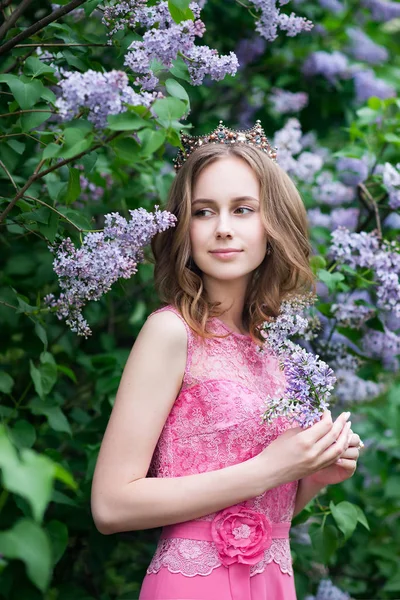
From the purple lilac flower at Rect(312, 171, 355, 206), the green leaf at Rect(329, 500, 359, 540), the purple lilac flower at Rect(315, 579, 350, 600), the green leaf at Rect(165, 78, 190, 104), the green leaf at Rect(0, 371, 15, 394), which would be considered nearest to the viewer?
the green leaf at Rect(165, 78, 190, 104)

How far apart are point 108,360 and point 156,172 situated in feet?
2.35

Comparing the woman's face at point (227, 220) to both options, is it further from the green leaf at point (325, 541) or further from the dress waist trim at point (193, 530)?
the green leaf at point (325, 541)

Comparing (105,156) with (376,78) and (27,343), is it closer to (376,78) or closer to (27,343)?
(27,343)

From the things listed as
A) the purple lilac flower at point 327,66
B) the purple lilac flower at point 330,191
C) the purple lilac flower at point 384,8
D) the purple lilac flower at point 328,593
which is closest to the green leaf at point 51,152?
the purple lilac flower at point 330,191

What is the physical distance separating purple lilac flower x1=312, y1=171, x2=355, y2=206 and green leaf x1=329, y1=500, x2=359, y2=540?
4.03 ft

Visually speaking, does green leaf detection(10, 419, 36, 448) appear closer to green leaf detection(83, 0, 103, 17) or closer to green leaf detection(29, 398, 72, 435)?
green leaf detection(29, 398, 72, 435)

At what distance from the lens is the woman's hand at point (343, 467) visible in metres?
1.80

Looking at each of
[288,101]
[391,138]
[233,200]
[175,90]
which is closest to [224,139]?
[233,200]

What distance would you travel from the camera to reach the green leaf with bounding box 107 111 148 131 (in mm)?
1286

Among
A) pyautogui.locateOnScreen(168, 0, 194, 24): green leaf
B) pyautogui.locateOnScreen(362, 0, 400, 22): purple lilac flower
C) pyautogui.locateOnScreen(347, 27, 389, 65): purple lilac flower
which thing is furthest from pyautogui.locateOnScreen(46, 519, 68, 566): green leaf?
pyautogui.locateOnScreen(362, 0, 400, 22): purple lilac flower

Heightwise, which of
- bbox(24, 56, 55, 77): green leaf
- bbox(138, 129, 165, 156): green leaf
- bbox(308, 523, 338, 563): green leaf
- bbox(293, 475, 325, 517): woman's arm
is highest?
bbox(24, 56, 55, 77): green leaf

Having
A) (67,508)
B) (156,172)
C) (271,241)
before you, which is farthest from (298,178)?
(67,508)

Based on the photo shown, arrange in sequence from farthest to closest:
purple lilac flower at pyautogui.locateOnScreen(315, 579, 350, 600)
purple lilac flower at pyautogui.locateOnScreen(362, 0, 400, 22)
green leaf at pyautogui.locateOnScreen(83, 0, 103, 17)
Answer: purple lilac flower at pyautogui.locateOnScreen(362, 0, 400, 22), purple lilac flower at pyautogui.locateOnScreen(315, 579, 350, 600), green leaf at pyautogui.locateOnScreen(83, 0, 103, 17)

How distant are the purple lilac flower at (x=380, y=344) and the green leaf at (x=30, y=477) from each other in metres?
1.58
